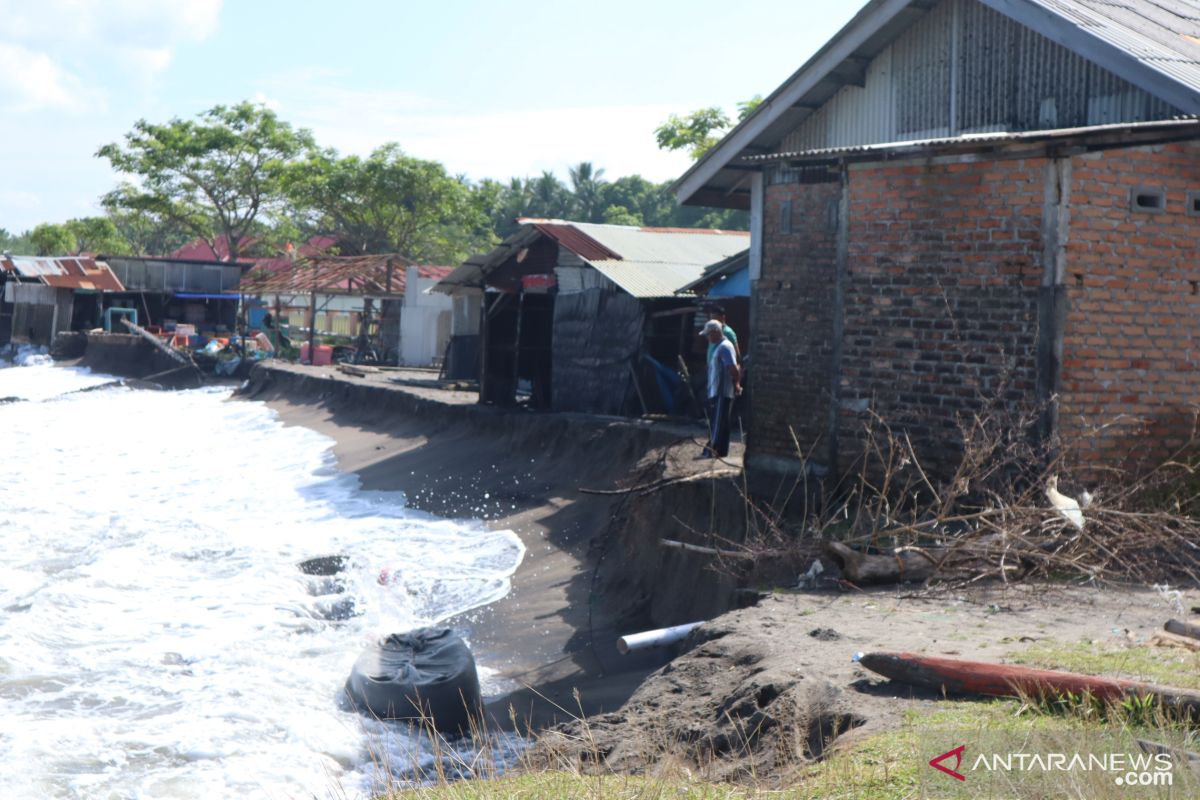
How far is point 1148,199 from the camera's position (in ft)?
30.8

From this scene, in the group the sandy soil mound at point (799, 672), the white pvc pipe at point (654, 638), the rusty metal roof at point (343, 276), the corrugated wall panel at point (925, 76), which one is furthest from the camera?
the rusty metal roof at point (343, 276)

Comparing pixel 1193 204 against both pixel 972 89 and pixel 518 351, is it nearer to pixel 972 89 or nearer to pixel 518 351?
pixel 972 89

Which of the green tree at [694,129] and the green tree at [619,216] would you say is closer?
the green tree at [694,129]

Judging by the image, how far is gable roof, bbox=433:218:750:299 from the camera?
19.0 metres

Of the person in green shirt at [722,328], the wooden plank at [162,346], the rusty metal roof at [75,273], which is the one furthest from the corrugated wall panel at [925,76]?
the rusty metal roof at [75,273]

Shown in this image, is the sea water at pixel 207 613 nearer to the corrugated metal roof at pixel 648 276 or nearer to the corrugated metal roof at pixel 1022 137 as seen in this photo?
the corrugated metal roof at pixel 648 276

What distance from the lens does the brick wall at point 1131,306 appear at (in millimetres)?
9133

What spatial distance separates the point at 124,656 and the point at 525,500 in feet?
21.0

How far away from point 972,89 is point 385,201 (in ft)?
124

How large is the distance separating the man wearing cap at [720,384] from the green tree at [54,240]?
204ft

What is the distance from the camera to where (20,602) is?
509 inches

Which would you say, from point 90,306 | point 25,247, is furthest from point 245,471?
point 25,247

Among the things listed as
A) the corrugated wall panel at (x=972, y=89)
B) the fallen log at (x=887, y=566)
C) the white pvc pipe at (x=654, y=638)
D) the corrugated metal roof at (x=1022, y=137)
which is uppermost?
the corrugated wall panel at (x=972, y=89)

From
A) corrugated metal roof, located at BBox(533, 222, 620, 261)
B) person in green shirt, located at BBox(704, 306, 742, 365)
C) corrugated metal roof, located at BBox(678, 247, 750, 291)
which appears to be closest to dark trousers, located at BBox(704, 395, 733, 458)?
person in green shirt, located at BBox(704, 306, 742, 365)
